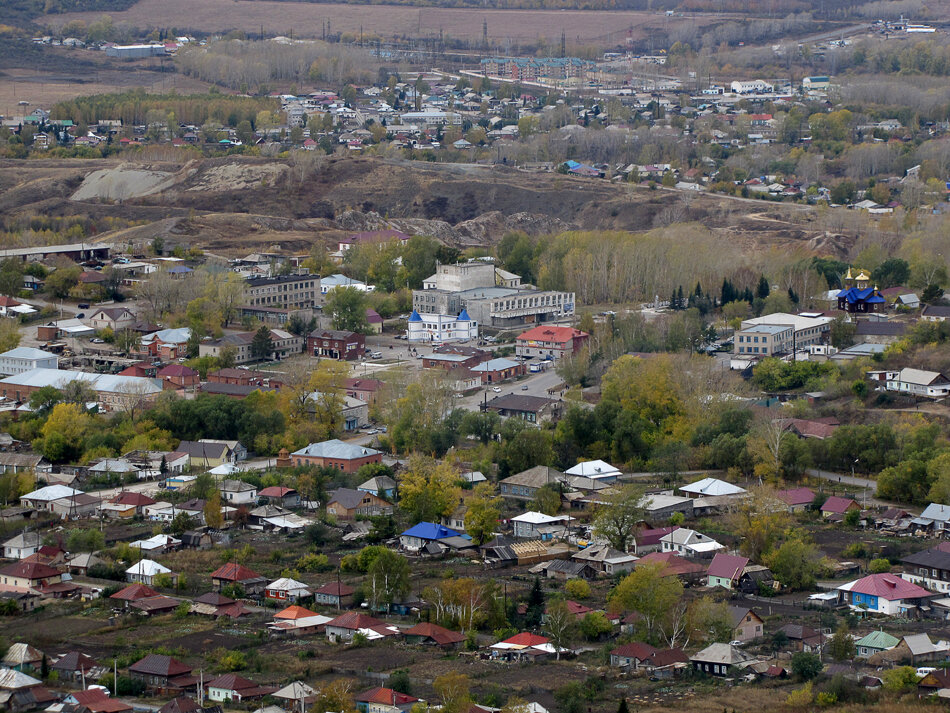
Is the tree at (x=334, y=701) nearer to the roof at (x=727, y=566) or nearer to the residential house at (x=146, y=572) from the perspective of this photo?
the residential house at (x=146, y=572)

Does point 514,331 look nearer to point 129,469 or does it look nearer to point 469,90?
point 129,469

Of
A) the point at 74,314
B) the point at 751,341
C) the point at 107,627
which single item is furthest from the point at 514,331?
the point at 107,627

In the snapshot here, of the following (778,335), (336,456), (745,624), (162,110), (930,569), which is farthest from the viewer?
(162,110)

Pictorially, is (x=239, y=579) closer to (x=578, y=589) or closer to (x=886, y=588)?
(x=578, y=589)

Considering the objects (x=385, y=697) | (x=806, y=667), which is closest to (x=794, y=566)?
(x=806, y=667)

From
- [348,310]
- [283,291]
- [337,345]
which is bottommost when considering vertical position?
[337,345]

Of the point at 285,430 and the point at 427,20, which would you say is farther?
the point at 427,20

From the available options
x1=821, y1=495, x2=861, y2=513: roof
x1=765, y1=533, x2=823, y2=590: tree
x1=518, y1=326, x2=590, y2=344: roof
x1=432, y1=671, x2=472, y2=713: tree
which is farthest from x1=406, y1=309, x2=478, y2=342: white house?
x1=432, y1=671, x2=472, y2=713: tree
